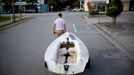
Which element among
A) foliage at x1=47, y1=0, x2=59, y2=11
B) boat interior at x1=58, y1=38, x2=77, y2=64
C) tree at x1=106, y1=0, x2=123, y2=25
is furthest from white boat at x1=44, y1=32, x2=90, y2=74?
foliage at x1=47, y1=0, x2=59, y2=11

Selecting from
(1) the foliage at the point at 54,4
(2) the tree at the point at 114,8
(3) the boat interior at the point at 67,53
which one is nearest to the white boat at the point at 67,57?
(3) the boat interior at the point at 67,53

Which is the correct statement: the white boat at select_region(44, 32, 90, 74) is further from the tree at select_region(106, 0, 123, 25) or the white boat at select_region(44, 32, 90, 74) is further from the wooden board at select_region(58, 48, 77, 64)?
the tree at select_region(106, 0, 123, 25)

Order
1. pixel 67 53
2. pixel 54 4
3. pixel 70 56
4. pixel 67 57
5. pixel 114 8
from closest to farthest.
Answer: pixel 67 57, pixel 70 56, pixel 67 53, pixel 114 8, pixel 54 4

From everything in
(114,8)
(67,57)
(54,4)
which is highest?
(114,8)

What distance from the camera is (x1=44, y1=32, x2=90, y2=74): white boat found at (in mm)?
9023

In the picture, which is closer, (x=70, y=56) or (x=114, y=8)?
(x=70, y=56)

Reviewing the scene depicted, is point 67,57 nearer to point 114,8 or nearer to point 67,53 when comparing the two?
point 67,53

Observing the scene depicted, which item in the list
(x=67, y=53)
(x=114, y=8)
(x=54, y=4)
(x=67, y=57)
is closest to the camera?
(x=67, y=57)

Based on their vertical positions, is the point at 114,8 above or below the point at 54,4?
above

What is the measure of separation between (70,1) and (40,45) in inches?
4657

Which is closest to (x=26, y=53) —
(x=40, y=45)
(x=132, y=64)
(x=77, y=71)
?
(x=40, y=45)

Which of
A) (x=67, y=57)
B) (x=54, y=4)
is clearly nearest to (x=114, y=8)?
(x=67, y=57)

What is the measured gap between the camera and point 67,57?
10.4 m

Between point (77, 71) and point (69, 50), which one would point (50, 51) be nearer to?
point (69, 50)
